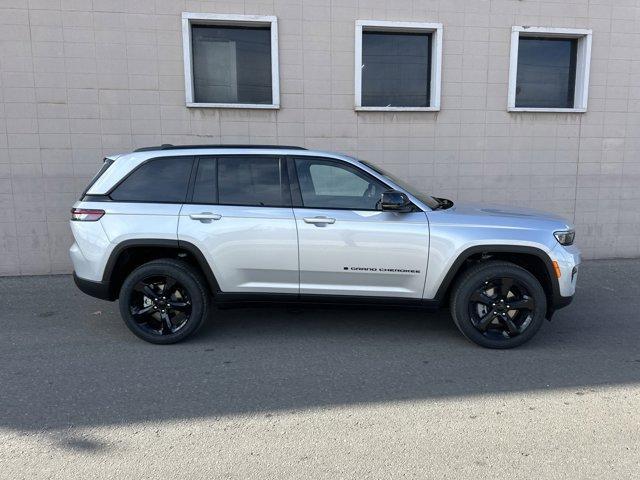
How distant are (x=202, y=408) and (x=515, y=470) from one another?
2006 millimetres

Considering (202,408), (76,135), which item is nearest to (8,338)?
(202,408)

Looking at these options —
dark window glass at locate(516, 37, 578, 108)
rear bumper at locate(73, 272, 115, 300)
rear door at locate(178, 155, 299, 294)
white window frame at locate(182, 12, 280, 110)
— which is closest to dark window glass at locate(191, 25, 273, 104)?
white window frame at locate(182, 12, 280, 110)

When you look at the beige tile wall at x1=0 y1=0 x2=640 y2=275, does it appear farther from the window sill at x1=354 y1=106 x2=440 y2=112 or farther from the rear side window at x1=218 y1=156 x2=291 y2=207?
the rear side window at x1=218 y1=156 x2=291 y2=207

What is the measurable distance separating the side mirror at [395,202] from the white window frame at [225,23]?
364 cm

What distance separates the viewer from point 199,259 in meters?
4.32

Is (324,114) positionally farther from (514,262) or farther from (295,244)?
(514,262)

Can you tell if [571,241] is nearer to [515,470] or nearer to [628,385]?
[628,385]

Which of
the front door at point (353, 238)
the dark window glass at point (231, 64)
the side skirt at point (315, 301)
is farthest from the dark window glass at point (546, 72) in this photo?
the side skirt at point (315, 301)

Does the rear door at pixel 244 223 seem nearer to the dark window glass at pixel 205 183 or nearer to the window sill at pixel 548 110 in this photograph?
the dark window glass at pixel 205 183

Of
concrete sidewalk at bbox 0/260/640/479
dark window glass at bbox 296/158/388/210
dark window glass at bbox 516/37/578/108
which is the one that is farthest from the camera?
dark window glass at bbox 516/37/578/108

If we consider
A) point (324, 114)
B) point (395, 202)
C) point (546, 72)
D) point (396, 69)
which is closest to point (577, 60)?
point (546, 72)

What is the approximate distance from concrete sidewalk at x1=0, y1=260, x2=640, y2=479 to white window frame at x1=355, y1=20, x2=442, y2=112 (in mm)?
3582

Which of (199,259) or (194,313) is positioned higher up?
(199,259)

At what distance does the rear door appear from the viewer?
426 centimetres
